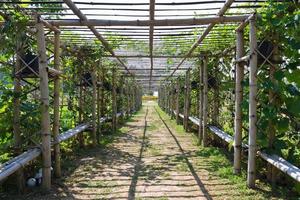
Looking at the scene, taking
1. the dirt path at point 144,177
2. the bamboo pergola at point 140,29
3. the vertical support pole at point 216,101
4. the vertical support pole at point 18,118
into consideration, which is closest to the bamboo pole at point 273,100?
the bamboo pergola at point 140,29

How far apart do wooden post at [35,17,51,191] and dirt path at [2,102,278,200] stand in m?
0.29

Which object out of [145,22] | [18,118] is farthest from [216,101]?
[18,118]

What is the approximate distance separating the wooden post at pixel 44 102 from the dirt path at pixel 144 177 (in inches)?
11.2

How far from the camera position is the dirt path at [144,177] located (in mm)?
5277

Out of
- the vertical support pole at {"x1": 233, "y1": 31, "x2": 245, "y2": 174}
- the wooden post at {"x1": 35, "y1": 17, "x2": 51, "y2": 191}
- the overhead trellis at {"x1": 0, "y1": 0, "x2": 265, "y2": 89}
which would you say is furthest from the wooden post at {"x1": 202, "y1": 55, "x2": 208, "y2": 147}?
the wooden post at {"x1": 35, "y1": 17, "x2": 51, "y2": 191}

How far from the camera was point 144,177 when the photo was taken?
6.34 meters

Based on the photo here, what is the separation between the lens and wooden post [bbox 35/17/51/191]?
5293 millimetres

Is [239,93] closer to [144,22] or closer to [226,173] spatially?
[226,173]

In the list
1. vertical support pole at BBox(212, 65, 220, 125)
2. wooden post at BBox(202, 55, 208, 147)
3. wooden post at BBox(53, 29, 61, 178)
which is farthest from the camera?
vertical support pole at BBox(212, 65, 220, 125)

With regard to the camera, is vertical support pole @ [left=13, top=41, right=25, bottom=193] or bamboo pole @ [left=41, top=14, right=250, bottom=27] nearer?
vertical support pole @ [left=13, top=41, right=25, bottom=193]

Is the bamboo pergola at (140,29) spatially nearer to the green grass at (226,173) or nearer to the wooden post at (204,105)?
the green grass at (226,173)

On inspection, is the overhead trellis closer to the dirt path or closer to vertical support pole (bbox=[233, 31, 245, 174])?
vertical support pole (bbox=[233, 31, 245, 174])

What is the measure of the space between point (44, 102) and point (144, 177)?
81.6 inches

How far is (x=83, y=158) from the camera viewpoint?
805 cm
